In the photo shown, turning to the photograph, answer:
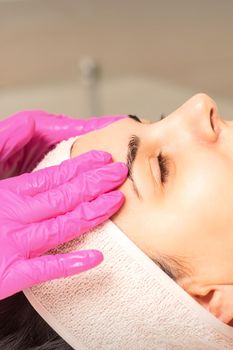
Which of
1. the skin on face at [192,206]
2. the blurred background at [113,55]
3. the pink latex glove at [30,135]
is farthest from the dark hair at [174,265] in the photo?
the blurred background at [113,55]

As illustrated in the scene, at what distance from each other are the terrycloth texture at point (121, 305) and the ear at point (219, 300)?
27 mm

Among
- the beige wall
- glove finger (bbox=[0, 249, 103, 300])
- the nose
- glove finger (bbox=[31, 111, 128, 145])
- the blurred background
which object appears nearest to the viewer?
glove finger (bbox=[0, 249, 103, 300])

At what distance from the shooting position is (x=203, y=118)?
97cm

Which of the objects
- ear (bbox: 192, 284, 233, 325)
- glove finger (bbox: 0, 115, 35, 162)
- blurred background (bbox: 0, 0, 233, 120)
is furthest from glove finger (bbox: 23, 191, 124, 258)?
blurred background (bbox: 0, 0, 233, 120)

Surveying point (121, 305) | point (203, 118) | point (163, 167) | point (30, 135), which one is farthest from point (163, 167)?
point (30, 135)

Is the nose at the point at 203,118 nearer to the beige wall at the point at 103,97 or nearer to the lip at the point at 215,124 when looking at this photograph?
the lip at the point at 215,124

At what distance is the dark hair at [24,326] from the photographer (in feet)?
3.27

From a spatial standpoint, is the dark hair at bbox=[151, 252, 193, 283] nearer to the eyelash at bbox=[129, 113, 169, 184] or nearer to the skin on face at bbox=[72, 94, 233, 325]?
the skin on face at bbox=[72, 94, 233, 325]

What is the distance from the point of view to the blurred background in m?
2.15

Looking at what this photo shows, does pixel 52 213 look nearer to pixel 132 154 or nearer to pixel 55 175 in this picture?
pixel 55 175

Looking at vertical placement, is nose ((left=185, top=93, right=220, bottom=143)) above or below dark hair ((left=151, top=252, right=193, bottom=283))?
above

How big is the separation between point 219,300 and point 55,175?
0.39 metres

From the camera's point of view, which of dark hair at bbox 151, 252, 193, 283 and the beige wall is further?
the beige wall

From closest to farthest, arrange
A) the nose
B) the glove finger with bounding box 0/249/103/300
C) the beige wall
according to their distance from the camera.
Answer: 1. the glove finger with bounding box 0/249/103/300
2. the nose
3. the beige wall
